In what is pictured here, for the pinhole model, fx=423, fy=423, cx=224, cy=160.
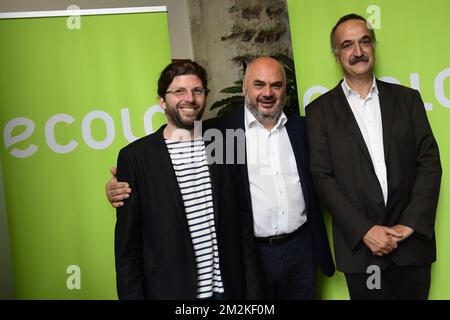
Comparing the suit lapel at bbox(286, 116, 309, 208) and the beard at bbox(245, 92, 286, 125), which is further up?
the beard at bbox(245, 92, 286, 125)

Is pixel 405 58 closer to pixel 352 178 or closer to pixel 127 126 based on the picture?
pixel 352 178

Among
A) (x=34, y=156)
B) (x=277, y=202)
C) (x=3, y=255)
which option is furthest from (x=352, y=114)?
(x=3, y=255)

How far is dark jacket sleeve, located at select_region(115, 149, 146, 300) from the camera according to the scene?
5.70ft

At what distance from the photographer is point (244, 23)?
347cm

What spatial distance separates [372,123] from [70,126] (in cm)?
156

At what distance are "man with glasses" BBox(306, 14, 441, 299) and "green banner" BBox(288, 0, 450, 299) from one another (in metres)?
0.22

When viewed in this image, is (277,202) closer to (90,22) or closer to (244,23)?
(90,22)

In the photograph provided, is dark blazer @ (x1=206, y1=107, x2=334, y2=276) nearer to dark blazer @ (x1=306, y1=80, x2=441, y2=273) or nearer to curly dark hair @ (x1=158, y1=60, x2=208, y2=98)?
dark blazer @ (x1=306, y1=80, x2=441, y2=273)

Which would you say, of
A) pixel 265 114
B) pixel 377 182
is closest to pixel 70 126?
pixel 265 114

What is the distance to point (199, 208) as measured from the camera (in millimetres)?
1771

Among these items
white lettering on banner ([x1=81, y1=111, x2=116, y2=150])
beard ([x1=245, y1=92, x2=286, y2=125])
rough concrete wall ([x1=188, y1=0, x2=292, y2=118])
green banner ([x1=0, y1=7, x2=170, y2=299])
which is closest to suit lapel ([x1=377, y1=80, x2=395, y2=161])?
beard ([x1=245, y1=92, x2=286, y2=125])

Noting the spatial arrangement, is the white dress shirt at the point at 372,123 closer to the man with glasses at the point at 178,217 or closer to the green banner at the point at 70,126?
the man with glasses at the point at 178,217

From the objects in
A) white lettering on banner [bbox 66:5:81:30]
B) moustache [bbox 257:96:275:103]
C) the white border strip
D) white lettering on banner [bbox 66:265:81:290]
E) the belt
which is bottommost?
white lettering on banner [bbox 66:265:81:290]

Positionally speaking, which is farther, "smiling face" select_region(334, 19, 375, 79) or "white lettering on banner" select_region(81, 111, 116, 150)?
"white lettering on banner" select_region(81, 111, 116, 150)
